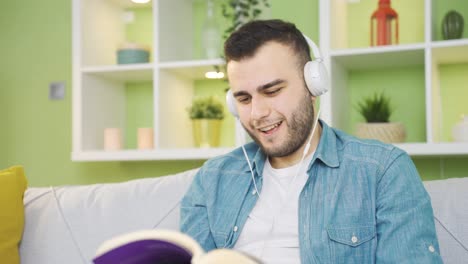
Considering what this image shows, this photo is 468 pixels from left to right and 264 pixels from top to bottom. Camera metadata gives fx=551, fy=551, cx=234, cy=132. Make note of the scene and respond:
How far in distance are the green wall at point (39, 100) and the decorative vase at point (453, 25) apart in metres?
1.41

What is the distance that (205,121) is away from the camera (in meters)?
2.40

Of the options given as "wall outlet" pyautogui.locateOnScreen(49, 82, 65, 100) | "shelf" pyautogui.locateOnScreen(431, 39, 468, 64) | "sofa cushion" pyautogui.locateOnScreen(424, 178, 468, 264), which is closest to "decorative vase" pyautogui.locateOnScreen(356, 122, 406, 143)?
"shelf" pyautogui.locateOnScreen(431, 39, 468, 64)

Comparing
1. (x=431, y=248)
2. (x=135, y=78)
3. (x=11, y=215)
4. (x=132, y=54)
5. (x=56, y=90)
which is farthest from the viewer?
(x=56, y=90)

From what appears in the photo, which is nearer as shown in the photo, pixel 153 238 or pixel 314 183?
pixel 153 238

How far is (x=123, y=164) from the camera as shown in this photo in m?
2.75

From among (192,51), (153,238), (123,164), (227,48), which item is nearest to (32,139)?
(123,164)

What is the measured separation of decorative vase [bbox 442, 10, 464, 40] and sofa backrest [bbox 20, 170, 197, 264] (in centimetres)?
113

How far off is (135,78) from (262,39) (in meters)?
1.41

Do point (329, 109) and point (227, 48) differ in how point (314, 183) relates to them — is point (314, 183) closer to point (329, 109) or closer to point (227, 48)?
point (227, 48)

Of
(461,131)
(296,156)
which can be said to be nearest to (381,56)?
(461,131)

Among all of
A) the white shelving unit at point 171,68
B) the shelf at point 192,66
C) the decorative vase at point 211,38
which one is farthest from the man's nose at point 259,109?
the decorative vase at point 211,38

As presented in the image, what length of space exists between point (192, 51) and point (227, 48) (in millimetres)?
1297

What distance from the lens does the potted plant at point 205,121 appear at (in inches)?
94.5

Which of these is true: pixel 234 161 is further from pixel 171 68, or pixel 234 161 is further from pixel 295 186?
pixel 171 68
